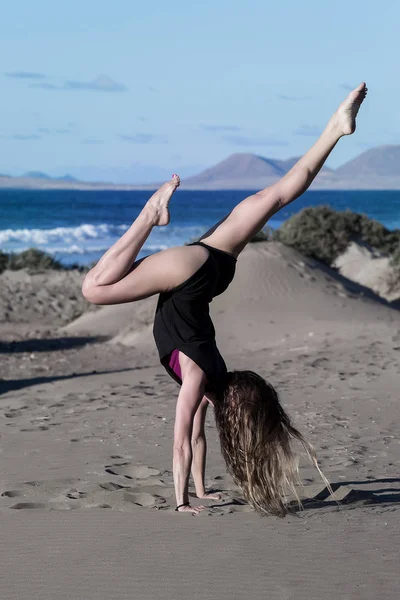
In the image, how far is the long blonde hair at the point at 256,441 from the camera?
5.18 metres

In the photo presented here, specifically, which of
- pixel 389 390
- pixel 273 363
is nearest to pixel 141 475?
pixel 389 390

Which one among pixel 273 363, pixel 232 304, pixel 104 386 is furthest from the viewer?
pixel 232 304

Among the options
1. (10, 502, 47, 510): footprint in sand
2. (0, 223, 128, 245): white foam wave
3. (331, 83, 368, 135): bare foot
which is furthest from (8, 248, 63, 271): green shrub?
(0, 223, 128, 245): white foam wave

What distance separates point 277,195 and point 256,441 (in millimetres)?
1312

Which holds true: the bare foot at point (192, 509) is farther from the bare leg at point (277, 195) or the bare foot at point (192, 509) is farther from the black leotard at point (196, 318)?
the bare leg at point (277, 195)

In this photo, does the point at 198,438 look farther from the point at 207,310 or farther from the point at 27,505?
the point at 27,505

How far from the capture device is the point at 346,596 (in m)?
3.86

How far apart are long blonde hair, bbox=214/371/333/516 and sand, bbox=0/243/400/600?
0.49ft

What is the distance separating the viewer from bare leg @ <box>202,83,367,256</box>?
→ 4.97m

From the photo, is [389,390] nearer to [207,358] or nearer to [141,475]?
[141,475]

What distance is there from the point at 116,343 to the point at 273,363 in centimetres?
499

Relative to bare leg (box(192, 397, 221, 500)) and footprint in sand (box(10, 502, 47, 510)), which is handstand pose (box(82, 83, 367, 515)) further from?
footprint in sand (box(10, 502, 47, 510))

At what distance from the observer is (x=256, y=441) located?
520 centimetres

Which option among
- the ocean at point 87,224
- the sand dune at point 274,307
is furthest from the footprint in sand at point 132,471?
the ocean at point 87,224
